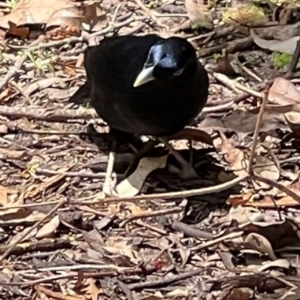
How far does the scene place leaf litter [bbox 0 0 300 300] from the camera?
3277mm

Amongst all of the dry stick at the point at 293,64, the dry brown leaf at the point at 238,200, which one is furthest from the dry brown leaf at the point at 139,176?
the dry stick at the point at 293,64

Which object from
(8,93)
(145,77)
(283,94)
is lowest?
(8,93)

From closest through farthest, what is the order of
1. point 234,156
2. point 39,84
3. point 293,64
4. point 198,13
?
point 234,156, point 293,64, point 39,84, point 198,13

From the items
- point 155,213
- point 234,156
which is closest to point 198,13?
point 234,156

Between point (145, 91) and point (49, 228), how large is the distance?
2.03 ft

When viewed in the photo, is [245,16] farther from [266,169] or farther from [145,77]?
[145,77]

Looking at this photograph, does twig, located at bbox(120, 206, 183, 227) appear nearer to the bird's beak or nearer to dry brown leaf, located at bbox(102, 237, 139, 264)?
dry brown leaf, located at bbox(102, 237, 139, 264)

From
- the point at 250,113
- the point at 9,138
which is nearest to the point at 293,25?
the point at 250,113

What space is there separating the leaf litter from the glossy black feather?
24 centimetres

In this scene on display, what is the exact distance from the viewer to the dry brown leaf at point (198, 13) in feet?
16.0

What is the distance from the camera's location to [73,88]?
4.52m

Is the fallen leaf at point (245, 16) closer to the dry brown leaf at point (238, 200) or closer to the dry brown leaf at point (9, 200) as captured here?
the dry brown leaf at point (238, 200)

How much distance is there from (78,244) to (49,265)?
0.16m

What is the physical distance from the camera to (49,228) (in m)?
3.54
